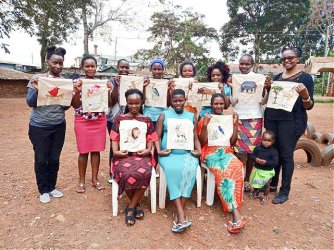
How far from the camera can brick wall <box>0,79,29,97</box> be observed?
66.1 ft

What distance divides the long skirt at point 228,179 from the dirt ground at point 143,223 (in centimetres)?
31

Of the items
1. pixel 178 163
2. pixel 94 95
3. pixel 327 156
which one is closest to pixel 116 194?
pixel 178 163

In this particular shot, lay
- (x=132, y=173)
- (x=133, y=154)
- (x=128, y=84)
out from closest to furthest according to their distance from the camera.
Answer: (x=132, y=173) < (x=133, y=154) < (x=128, y=84)

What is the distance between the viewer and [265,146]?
4082 millimetres

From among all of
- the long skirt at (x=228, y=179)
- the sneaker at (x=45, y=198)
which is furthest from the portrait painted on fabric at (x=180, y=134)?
the sneaker at (x=45, y=198)

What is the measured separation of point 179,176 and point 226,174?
0.61 meters

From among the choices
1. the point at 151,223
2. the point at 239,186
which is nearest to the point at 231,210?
the point at 239,186

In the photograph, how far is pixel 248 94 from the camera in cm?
413

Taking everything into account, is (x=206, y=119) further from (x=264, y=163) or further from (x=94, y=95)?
(x=94, y=95)

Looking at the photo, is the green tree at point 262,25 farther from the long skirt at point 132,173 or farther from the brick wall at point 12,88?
the long skirt at point 132,173

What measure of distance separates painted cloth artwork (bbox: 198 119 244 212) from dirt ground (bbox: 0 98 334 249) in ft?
1.04

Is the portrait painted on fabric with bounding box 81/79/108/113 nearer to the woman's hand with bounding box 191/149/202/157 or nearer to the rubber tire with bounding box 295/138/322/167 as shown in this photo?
the woman's hand with bounding box 191/149/202/157

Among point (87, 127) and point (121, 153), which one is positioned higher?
point (87, 127)

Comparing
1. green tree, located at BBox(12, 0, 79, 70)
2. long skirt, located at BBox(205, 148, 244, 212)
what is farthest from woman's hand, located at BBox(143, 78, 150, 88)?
green tree, located at BBox(12, 0, 79, 70)
